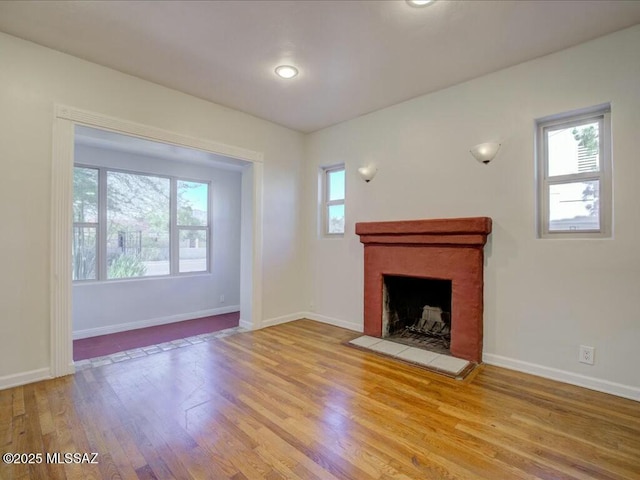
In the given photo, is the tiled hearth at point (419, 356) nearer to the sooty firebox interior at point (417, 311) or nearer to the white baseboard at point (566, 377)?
the sooty firebox interior at point (417, 311)

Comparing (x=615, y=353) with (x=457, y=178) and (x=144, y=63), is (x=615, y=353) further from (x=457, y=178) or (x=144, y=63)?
(x=144, y=63)

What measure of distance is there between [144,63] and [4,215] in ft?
5.95

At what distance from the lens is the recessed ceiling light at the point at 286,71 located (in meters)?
3.03

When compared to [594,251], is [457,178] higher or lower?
higher

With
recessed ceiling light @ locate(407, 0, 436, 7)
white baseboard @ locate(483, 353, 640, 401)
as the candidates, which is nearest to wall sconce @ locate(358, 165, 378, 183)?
recessed ceiling light @ locate(407, 0, 436, 7)

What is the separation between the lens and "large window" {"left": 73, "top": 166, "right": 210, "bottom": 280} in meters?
4.33

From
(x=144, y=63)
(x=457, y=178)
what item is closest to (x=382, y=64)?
(x=457, y=178)

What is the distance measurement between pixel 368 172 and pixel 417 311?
6.24 ft

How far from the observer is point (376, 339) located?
149 inches

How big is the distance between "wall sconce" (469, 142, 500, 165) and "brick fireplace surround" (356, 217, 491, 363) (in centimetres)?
62

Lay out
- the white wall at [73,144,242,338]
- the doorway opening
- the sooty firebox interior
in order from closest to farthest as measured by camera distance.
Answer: the doorway opening
the sooty firebox interior
the white wall at [73,144,242,338]

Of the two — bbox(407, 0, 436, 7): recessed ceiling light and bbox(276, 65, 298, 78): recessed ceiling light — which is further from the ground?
bbox(276, 65, 298, 78): recessed ceiling light

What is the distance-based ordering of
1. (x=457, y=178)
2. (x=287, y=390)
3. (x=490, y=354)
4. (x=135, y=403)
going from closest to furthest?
(x=135, y=403), (x=287, y=390), (x=490, y=354), (x=457, y=178)

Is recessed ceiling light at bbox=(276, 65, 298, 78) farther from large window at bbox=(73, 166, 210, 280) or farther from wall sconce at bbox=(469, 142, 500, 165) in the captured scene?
large window at bbox=(73, 166, 210, 280)
